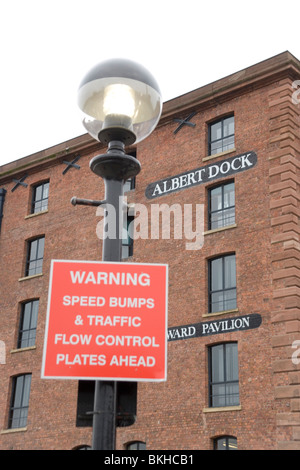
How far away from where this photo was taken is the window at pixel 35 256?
29344 mm

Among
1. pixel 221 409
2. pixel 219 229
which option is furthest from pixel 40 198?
pixel 221 409

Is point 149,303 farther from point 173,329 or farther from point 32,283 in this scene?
point 32,283

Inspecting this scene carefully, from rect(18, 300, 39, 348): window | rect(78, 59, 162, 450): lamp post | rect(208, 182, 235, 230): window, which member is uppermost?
rect(208, 182, 235, 230): window

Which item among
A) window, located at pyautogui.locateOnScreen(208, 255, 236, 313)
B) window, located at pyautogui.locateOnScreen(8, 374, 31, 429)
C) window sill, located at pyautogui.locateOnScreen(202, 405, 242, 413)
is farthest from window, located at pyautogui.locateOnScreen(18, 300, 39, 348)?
window sill, located at pyautogui.locateOnScreen(202, 405, 242, 413)

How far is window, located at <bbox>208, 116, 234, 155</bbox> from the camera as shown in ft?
81.1

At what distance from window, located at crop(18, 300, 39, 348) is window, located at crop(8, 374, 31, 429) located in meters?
1.51

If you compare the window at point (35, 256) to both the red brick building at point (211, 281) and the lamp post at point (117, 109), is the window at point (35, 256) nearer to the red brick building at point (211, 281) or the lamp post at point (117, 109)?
the red brick building at point (211, 281)

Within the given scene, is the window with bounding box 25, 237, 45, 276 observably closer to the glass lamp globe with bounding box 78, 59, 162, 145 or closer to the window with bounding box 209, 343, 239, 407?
the window with bounding box 209, 343, 239, 407

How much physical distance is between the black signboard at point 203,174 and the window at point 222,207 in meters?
0.52

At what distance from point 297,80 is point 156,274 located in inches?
819

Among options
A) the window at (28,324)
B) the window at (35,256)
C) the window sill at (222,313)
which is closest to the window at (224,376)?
the window sill at (222,313)

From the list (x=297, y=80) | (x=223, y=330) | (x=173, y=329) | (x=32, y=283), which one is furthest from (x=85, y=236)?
(x=297, y=80)

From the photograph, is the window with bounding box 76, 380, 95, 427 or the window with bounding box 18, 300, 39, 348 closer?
the window with bounding box 76, 380, 95, 427

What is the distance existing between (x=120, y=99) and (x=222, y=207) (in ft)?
61.4
